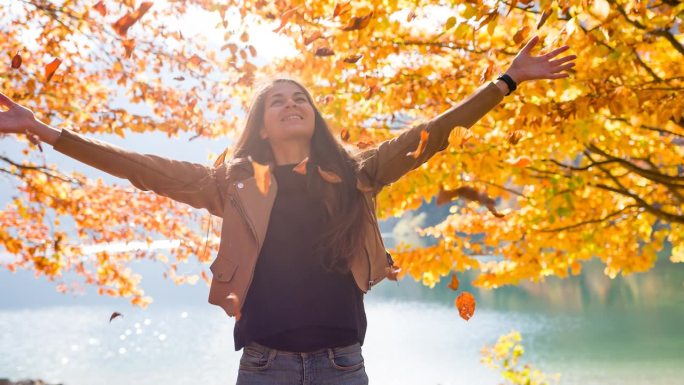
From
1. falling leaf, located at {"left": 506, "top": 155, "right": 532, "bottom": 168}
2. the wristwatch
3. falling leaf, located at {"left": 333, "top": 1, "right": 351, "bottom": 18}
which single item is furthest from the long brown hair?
falling leaf, located at {"left": 506, "top": 155, "right": 532, "bottom": 168}

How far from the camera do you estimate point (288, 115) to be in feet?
9.64

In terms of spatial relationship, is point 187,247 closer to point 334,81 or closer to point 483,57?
point 334,81

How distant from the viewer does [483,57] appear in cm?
623

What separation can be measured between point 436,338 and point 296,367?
28.6m

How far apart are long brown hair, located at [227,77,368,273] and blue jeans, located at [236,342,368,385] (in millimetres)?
357

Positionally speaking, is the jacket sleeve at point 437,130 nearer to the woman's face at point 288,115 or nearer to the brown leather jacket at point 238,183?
the brown leather jacket at point 238,183

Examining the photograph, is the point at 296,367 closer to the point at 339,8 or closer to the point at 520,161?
the point at 339,8

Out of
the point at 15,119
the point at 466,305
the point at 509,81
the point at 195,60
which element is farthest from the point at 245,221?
the point at 195,60

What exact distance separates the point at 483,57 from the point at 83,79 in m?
6.06

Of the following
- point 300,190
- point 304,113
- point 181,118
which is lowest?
point 300,190

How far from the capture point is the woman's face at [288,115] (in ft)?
9.55

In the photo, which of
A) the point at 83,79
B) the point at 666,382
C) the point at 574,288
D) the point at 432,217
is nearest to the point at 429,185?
the point at 83,79

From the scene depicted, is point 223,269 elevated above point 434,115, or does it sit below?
below

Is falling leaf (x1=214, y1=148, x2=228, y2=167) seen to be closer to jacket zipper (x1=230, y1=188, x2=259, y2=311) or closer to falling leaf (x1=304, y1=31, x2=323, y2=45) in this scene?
jacket zipper (x1=230, y1=188, x2=259, y2=311)
